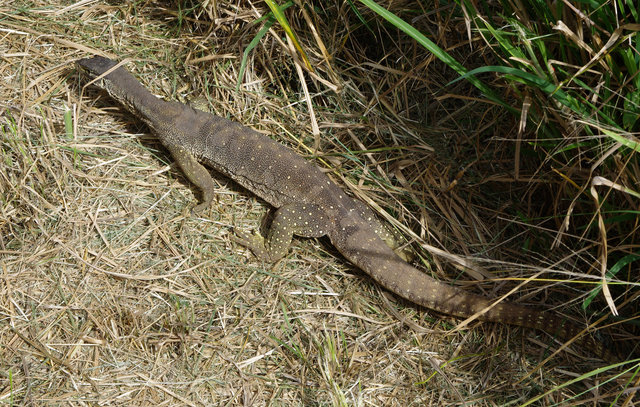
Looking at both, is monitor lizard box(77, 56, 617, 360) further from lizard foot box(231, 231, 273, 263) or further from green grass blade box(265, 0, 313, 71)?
green grass blade box(265, 0, 313, 71)

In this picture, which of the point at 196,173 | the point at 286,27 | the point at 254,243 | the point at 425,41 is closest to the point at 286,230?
the point at 254,243

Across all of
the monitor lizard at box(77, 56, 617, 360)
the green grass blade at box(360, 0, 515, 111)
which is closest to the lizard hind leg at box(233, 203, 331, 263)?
the monitor lizard at box(77, 56, 617, 360)

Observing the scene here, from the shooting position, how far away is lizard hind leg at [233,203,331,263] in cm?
446

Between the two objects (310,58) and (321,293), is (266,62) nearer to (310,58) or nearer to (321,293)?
(310,58)

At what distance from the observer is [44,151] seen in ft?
14.7

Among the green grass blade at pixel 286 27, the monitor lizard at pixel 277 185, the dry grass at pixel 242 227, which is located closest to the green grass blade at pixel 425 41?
the dry grass at pixel 242 227

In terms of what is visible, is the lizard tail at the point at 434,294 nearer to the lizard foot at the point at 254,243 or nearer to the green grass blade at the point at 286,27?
the lizard foot at the point at 254,243

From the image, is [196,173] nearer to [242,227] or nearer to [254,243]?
[242,227]

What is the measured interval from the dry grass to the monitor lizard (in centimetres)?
18

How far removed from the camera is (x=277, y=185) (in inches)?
182

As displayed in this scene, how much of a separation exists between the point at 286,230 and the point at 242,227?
0.48m

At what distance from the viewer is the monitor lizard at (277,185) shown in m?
4.23

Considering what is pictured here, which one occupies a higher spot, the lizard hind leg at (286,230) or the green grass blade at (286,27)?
the green grass blade at (286,27)

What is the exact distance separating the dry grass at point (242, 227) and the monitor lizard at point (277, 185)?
0.60 feet
